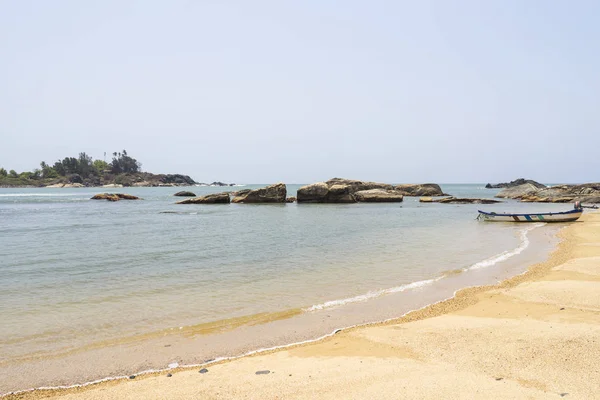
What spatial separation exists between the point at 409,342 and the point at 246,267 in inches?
324

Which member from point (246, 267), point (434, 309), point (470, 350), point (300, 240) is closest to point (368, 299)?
point (434, 309)

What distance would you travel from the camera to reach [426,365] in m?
5.85

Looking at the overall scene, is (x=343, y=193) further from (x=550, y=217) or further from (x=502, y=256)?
(x=502, y=256)

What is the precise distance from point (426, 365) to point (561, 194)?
75.5 meters

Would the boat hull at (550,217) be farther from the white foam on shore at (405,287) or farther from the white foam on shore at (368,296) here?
the white foam on shore at (368,296)

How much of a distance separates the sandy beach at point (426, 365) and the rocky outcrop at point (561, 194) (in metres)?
63.3

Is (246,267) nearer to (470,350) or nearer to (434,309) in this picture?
(434,309)

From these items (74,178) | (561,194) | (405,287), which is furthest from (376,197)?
(74,178)

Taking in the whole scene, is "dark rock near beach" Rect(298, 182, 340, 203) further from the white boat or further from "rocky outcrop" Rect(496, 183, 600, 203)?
"rocky outcrop" Rect(496, 183, 600, 203)

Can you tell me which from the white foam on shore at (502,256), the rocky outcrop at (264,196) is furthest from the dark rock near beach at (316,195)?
the white foam on shore at (502,256)

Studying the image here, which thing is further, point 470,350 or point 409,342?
point 409,342

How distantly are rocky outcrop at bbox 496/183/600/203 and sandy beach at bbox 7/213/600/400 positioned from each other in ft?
208

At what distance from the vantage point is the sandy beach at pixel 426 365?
5031 mm

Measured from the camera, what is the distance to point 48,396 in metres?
5.59
